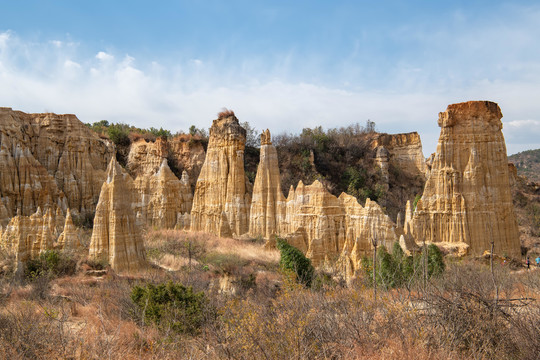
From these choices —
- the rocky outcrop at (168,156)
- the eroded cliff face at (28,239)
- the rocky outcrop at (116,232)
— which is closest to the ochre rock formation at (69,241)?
the eroded cliff face at (28,239)

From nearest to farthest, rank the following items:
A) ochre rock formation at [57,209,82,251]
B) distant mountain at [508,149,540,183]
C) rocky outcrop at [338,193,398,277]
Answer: ochre rock formation at [57,209,82,251] → rocky outcrop at [338,193,398,277] → distant mountain at [508,149,540,183]

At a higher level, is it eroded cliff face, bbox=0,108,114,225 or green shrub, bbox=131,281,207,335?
eroded cliff face, bbox=0,108,114,225

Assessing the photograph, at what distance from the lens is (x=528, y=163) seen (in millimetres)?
76375

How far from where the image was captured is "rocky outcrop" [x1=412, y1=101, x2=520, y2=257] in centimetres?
2303

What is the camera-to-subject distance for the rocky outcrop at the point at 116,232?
16281 mm

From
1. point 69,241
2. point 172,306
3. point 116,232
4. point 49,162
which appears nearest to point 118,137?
point 49,162

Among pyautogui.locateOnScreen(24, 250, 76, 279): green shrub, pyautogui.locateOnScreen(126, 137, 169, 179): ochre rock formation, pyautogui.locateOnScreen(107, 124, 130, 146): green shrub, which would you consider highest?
pyautogui.locateOnScreen(107, 124, 130, 146): green shrub

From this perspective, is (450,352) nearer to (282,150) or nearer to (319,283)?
(319,283)

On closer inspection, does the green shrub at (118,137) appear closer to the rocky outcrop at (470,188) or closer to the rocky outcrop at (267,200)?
the rocky outcrop at (267,200)

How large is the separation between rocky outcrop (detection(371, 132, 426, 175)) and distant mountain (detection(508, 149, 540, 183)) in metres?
31.2

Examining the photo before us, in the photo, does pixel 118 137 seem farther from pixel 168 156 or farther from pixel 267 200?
pixel 267 200

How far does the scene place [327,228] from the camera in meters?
22.0

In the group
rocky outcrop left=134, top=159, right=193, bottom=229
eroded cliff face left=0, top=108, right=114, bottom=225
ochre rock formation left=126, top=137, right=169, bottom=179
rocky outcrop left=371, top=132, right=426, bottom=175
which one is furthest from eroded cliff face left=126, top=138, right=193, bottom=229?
rocky outcrop left=371, top=132, right=426, bottom=175

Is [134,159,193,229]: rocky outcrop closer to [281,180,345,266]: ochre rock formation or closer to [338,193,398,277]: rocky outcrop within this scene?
[281,180,345,266]: ochre rock formation
